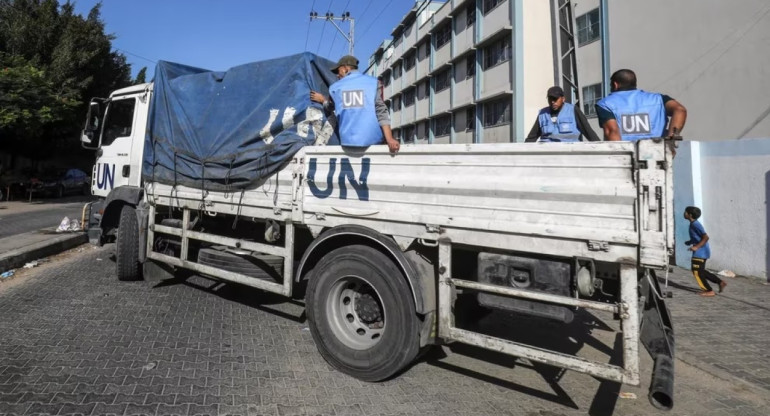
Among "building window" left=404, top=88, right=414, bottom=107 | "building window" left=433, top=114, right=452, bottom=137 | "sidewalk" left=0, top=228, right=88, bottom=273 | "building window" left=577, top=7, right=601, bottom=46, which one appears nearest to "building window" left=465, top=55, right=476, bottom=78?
"building window" left=433, top=114, right=452, bottom=137

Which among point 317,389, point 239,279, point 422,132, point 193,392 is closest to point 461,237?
point 317,389

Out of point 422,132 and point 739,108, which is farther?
point 422,132

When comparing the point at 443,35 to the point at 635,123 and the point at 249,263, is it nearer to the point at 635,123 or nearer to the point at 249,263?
the point at 635,123

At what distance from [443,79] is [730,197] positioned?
25649 mm

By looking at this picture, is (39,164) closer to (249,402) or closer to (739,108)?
(249,402)

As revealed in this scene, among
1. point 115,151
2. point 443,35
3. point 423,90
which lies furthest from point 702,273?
point 423,90

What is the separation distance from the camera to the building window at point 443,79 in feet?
101

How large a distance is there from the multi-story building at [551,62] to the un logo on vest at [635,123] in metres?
6.58

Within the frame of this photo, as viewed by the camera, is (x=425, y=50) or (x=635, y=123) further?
(x=425, y=50)

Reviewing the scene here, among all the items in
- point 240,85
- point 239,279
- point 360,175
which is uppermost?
point 240,85

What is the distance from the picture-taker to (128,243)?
576 centimetres

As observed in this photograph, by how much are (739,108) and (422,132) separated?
2535 cm

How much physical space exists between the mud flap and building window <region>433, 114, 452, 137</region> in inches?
1110

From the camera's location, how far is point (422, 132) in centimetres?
3619
